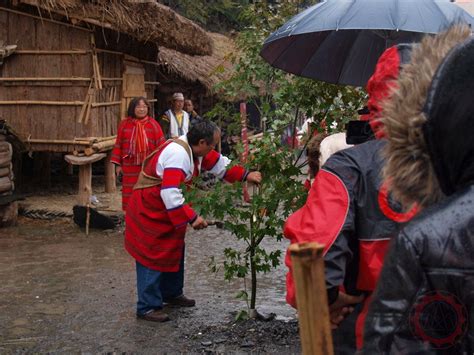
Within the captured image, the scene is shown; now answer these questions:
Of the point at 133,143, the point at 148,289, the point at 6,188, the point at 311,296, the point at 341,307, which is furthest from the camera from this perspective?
the point at 6,188

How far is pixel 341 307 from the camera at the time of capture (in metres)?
2.35

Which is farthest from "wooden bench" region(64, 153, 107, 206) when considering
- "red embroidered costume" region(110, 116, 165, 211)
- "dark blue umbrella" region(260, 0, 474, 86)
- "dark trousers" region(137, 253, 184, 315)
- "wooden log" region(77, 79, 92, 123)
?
"dark blue umbrella" region(260, 0, 474, 86)

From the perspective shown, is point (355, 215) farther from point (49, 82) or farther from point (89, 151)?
point (49, 82)

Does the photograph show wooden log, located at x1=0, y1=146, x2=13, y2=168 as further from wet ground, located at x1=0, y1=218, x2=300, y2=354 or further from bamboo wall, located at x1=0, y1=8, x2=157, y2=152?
wet ground, located at x1=0, y1=218, x2=300, y2=354

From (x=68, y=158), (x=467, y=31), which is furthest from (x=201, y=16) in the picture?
(x=467, y=31)

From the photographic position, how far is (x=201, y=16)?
20.7 meters

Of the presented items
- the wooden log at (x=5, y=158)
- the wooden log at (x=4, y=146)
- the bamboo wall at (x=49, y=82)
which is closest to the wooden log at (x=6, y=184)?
the wooden log at (x=5, y=158)

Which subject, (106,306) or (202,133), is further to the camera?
(106,306)

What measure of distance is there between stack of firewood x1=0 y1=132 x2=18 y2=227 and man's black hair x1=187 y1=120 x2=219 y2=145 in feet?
15.9

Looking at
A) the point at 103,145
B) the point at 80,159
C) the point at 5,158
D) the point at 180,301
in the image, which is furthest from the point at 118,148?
the point at 180,301

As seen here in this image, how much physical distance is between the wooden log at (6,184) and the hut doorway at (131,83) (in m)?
2.36

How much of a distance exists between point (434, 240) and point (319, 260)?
0.24 metres

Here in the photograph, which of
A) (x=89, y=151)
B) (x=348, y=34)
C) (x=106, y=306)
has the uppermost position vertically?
(x=348, y=34)

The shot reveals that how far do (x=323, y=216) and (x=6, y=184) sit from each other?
7.98 metres
